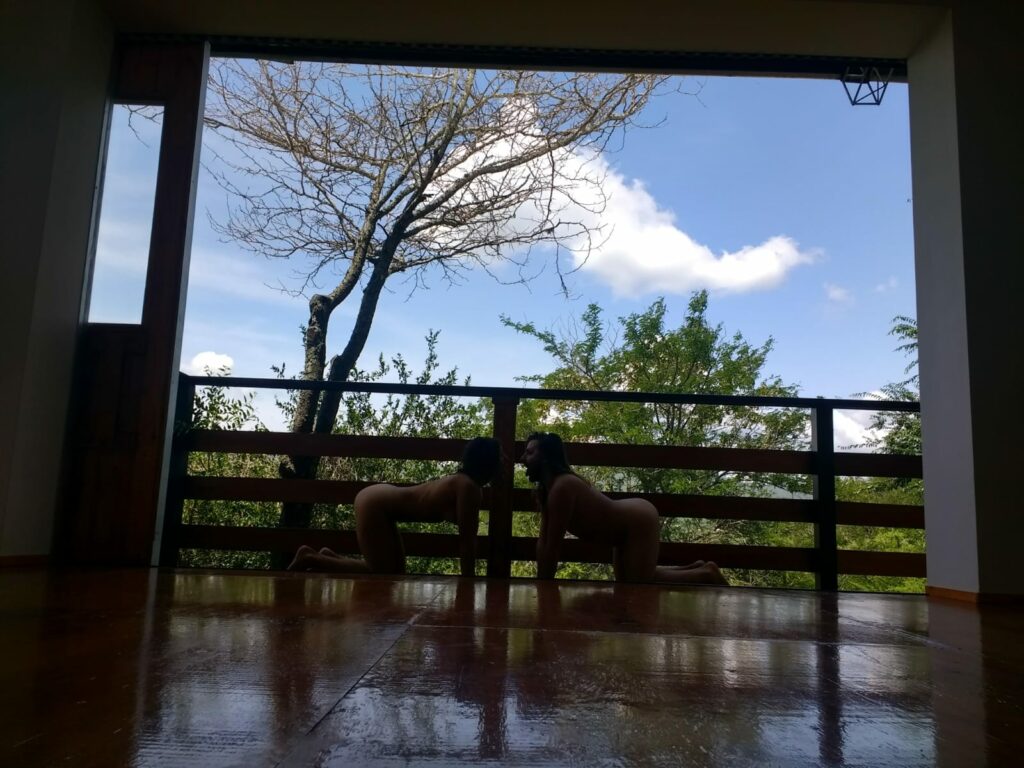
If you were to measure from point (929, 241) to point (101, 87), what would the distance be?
12.4 feet

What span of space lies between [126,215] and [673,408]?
12.6 ft

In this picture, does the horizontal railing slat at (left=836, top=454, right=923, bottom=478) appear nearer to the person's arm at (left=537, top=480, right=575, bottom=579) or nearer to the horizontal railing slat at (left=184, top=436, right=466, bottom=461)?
the person's arm at (left=537, top=480, right=575, bottom=579)

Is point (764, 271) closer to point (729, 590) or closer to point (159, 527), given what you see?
point (729, 590)

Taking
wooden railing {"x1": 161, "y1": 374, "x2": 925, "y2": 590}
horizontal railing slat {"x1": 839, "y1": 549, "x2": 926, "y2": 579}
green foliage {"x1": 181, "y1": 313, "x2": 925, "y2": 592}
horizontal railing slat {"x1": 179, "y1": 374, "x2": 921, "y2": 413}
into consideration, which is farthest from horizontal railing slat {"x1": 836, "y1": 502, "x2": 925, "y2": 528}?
green foliage {"x1": 181, "y1": 313, "x2": 925, "y2": 592}

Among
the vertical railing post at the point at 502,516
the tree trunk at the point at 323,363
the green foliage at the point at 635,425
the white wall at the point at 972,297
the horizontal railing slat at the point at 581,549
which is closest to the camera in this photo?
the white wall at the point at 972,297

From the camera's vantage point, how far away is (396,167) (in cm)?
560

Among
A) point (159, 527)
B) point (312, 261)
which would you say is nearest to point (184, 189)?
point (159, 527)

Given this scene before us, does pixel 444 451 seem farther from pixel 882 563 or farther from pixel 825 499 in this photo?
pixel 882 563

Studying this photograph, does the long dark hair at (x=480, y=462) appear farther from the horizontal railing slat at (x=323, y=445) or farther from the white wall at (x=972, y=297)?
the white wall at (x=972, y=297)

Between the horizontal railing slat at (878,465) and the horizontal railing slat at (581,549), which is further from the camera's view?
the horizontal railing slat at (878,465)

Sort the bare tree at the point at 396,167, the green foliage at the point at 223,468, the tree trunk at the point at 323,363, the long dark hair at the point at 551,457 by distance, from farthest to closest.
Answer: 1. the bare tree at the point at 396,167
2. the tree trunk at the point at 323,363
3. the green foliage at the point at 223,468
4. the long dark hair at the point at 551,457

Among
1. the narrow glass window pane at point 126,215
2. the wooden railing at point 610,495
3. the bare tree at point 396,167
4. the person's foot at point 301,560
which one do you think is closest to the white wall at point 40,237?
the narrow glass window pane at point 126,215

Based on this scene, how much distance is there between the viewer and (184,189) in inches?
129

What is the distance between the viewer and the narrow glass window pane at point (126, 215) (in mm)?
3191
